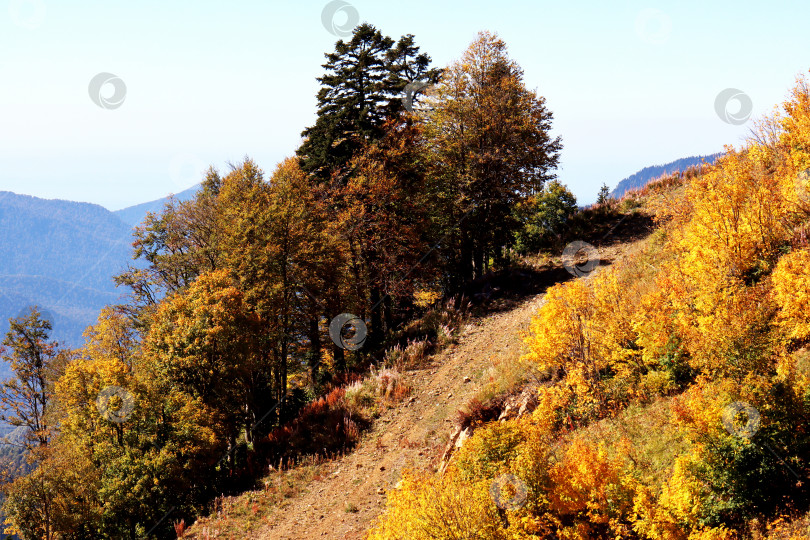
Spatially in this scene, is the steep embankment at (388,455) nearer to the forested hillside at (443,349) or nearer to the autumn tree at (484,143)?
the forested hillside at (443,349)

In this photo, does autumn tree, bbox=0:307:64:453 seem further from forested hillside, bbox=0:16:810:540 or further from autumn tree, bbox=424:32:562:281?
autumn tree, bbox=424:32:562:281

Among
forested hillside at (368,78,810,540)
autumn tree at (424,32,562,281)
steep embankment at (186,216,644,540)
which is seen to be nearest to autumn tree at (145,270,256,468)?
steep embankment at (186,216,644,540)

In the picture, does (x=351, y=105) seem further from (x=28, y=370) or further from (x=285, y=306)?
(x=28, y=370)

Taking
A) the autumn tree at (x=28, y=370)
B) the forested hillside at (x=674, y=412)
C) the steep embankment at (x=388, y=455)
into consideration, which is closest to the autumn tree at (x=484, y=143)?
the steep embankment at (x=388, y=455)

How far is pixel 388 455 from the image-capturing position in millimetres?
16109

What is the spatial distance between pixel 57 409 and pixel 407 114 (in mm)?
23369

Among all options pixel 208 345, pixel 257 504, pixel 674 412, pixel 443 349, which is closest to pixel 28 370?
pixel 208 345

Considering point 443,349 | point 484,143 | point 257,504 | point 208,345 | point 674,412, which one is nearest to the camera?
point 674,412

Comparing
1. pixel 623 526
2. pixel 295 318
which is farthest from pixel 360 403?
pixel 623 526

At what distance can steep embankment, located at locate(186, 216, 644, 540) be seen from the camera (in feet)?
45.8

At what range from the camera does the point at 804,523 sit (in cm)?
760

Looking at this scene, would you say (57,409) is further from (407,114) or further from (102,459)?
(407,114)

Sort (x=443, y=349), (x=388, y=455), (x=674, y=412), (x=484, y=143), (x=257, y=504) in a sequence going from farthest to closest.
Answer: (x=484, y=143) < (x=443, y=349) < (x=388, y=455) < (x=257, y=504) < (x=674, y=412)

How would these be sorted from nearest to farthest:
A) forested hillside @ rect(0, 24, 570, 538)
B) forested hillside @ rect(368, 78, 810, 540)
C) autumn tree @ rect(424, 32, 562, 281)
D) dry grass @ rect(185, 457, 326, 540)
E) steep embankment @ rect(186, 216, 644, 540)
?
forested hillside @ rect(368, 78, 810, 540)
steep embankment @ rect(186, 216, 644, 540)
dry grass @ rect(185, 457, 326, 540)
forested hillside @ rect(0, 24, 570, 538)
autumn tree @ rect(424, 32, 562, 281)
